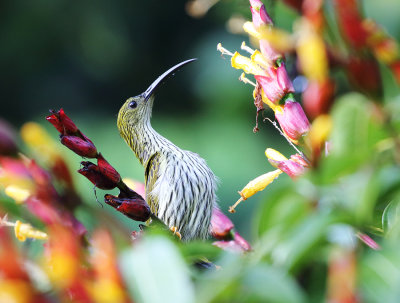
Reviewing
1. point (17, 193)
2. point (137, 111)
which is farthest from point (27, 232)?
point (137, 111)

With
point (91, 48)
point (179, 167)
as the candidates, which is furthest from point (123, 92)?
point (179, 167)

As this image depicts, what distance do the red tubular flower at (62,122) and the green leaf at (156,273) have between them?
32 centimetres

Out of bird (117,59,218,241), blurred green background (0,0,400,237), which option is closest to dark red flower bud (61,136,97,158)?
bird (117,59,218,241)

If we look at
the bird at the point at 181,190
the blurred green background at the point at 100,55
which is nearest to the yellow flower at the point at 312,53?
the bird at the point at 181,190

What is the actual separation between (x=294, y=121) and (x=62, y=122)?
0.26 metres

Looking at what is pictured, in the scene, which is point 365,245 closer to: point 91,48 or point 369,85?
point 369,85

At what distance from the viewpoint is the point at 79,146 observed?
755 mm

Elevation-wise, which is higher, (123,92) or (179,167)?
(179,167)

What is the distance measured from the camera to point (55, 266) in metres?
0.43

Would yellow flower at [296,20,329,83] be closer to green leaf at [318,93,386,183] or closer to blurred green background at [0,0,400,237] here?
green leaf at [318,93,386,183]

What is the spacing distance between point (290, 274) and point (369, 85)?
0.13 metres

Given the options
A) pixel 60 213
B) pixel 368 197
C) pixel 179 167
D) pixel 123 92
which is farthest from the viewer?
pixel 123 92

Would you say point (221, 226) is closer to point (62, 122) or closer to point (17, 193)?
point (62, 122)

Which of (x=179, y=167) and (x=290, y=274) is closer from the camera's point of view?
(x=290, y=274)
